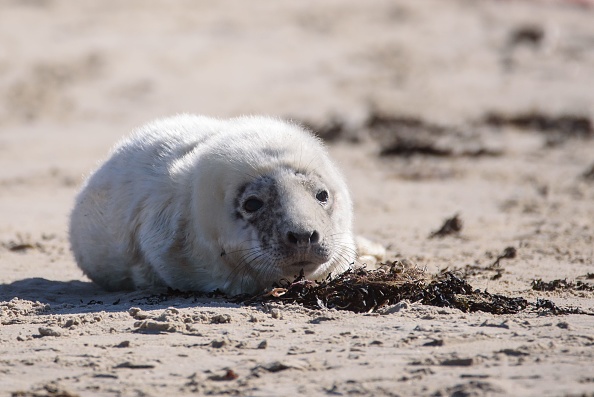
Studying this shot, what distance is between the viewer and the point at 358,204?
10477 mm

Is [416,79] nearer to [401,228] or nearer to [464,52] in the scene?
[464,52]

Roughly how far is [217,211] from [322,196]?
0.61 meters

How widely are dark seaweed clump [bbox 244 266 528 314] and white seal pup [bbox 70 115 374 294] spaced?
6.3 inches

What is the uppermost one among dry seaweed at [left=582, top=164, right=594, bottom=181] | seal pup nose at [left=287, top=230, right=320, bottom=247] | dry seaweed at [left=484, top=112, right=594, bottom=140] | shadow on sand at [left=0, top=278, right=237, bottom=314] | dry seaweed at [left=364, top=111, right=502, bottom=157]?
dry seaweed at [left=484, top=112, right=594, bottom=140]

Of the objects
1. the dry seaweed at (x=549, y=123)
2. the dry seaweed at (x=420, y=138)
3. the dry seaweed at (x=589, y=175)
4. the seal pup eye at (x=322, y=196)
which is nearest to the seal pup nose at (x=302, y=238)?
the seal pup eye at (x=322, y=196)

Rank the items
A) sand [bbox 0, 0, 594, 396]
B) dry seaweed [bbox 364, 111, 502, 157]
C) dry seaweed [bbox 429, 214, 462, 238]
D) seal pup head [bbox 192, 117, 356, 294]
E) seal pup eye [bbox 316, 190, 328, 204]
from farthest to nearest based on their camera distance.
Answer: dry seaweed [bbox 364, 111, 502, 157] < dry seaweed [bbox 429, 214, 462, 238] < seal pup eye [bbox 316, 190, 328, 204] < seal pup head [bbox 192, 117, 356, 294] < sand [bbox 0, 0, 594, 396]

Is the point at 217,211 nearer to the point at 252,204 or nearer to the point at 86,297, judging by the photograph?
the point at 252,204

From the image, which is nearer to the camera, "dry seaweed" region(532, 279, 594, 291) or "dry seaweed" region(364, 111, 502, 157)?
"dry seaweed" region(532, 279, 594, 291)

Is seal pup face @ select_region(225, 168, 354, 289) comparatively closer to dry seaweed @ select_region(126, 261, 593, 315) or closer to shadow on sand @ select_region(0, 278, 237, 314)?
dry seaweed @ select_region(126, 261, 593, 315)

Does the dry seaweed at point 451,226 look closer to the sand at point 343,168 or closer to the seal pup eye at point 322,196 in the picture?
the sand at point 343,168

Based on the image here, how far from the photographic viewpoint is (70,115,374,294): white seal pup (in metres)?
5.55

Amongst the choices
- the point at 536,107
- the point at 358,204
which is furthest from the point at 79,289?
the point at 536,107

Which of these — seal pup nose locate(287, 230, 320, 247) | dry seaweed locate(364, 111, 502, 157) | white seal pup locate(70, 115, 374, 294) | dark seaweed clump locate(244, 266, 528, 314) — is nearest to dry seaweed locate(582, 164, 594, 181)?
dry seaweed locate(364, 111, 502, 157)

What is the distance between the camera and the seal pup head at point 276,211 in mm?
5457
